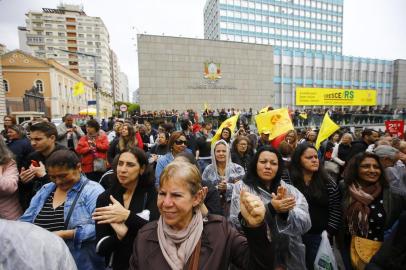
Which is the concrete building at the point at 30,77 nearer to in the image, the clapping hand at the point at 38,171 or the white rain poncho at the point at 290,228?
the clapping hand at the point at 38,171

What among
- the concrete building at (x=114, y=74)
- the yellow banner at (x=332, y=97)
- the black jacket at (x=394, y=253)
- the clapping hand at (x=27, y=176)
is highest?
the concrete building at (x=114, y=74)

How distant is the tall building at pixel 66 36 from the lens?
73188 mm

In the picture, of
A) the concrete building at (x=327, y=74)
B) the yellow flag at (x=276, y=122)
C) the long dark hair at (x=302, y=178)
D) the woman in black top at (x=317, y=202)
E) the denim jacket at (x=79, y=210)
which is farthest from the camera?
the concrete building at (x=327, y=74)

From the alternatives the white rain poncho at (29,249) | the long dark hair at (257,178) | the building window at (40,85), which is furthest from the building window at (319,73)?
the white rain poncho at (29,249)

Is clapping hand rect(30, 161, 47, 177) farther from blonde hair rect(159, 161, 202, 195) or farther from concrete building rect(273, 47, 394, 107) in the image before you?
concrete building rect(273, 47, 394, 107)

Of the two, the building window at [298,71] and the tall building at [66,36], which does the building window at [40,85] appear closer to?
the tall building at [66,36]

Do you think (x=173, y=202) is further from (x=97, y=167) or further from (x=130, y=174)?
(x=97, y=167)

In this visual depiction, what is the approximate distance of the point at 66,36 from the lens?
76.5 m

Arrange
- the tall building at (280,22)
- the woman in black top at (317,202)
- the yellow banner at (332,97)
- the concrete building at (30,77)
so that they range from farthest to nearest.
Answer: the tall building at (280,22) < the concrete building at (30,77) < the yellow banner at (332,97) < the woman in black top at (317,202)

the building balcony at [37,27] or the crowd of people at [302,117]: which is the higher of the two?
the building balcony at [37,27]

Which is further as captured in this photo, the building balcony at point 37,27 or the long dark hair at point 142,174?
the building balcony at point 37,27

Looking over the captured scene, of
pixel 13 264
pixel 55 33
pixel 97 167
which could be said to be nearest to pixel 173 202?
pixel 13 264

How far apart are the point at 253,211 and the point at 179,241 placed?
0.52 metres

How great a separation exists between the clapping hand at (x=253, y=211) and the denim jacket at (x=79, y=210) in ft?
4.97
